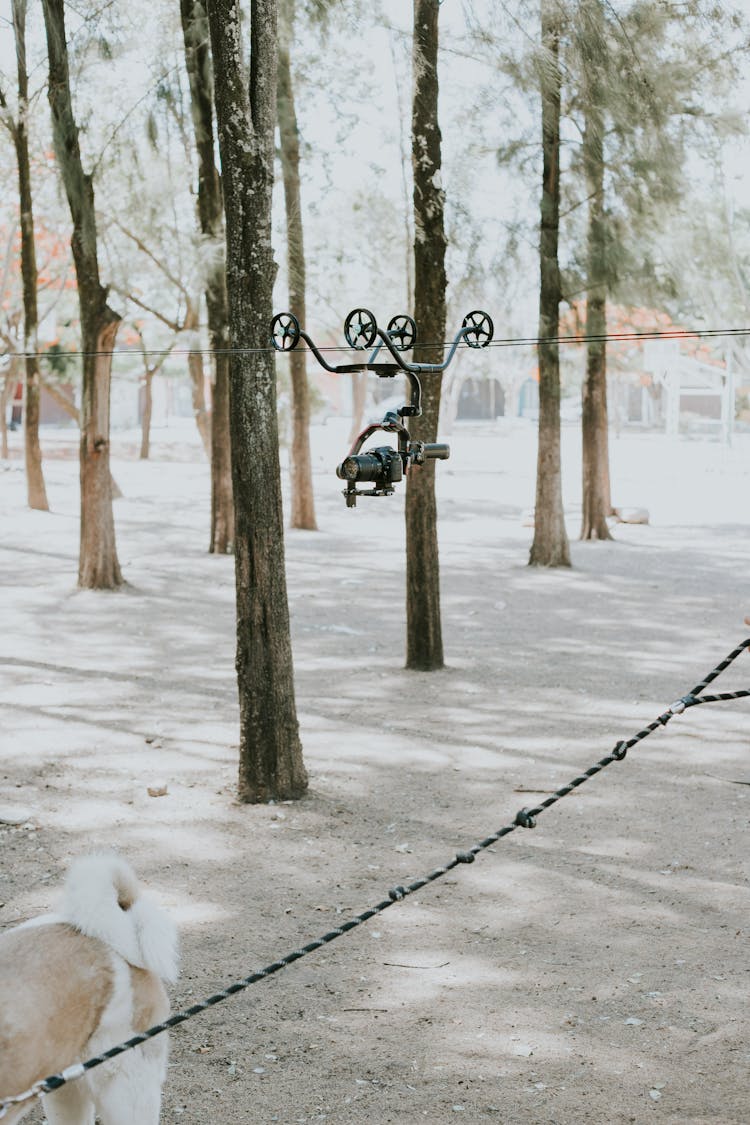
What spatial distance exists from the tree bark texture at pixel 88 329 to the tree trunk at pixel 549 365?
4762 millimetres

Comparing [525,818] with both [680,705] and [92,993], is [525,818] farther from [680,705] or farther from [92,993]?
[92,993]

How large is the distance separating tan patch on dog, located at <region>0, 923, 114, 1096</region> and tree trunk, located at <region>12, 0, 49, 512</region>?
37.1ft

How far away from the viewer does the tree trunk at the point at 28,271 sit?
1569 cm

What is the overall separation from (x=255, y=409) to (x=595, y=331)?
426 inches

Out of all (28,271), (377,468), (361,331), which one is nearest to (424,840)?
(377,468)

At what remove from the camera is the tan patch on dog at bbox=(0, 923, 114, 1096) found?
8.84 feet

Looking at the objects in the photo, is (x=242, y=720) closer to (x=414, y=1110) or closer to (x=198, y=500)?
(x=414, y=1110)

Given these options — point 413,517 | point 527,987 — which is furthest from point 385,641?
point 527,987

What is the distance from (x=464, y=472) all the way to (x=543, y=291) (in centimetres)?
1713

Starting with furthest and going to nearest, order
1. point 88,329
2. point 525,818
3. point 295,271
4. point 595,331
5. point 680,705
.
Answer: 1. point 595,331
2. point 295,271
3. point 88,329
4. point 680,705
5. point 525,818

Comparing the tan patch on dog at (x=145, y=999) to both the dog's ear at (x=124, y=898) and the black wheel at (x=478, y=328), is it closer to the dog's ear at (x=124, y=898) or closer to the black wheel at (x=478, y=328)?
the dog's ear at (x=124, y=898)

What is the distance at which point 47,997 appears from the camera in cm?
278

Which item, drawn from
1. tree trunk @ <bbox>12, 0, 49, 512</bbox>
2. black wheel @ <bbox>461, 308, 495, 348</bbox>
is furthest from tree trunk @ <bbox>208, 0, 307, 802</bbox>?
tree trunk @ <bbox>12, 0, 49, 512</bbox>

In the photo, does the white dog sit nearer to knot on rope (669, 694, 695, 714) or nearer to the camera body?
knot on rope (669, 694, 695, 714)
